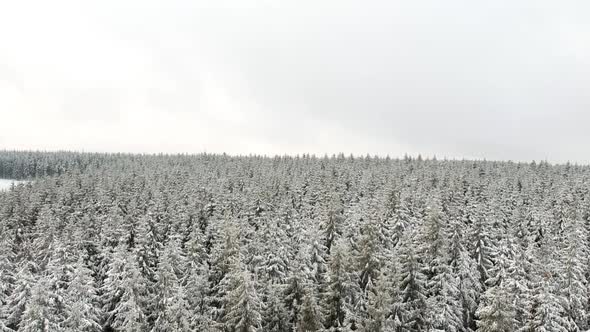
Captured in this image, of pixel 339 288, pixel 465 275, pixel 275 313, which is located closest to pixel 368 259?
pixel 339 288

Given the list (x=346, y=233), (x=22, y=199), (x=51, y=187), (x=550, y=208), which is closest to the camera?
(x=346, y=233)

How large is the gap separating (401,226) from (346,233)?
258 inches

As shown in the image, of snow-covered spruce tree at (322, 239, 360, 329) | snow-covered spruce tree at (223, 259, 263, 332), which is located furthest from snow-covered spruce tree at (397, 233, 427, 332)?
snow-covered spruce tree at (223, 259, 263, 332)

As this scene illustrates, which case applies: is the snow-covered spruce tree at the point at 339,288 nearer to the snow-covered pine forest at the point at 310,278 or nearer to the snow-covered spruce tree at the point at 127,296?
the snow-covered pine forest at the point at 310,278

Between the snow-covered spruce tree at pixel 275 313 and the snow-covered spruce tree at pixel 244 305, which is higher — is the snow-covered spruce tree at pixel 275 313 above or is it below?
below

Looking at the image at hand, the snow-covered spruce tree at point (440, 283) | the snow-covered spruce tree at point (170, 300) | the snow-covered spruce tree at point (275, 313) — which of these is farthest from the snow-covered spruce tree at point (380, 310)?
the snow-covered spruce tree at point (170, 300)

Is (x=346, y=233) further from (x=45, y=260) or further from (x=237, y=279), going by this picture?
(x=45, y=260)

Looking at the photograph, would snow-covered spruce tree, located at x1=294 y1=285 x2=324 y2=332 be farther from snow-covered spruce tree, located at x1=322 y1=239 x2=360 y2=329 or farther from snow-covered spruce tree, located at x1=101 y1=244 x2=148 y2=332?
snow-covered spruce tree, located at x1=101 y1=244 x2=148 y2=332

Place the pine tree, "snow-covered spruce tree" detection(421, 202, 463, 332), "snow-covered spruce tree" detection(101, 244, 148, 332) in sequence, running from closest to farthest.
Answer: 1. the pine tree
2. "snow-covered spruce tree" detection(101, 244, 148, 332)
3. "snow-covered spruce tree" detection(421, 202, 463, 332)

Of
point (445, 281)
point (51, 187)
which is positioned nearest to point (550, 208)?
point (445, 281)

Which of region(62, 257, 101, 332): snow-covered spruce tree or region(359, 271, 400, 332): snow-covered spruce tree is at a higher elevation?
region(359, 271, 400, 332): snow-covered spruce tree

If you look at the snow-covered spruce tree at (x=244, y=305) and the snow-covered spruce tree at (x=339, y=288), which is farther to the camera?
the snow-covered spruce tree at (x=339, y=288)

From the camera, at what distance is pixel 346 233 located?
149 feet

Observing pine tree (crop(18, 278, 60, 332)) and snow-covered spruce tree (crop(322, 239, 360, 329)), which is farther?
snow-covered spruce tree (crop(322, 239, 360, 329))
